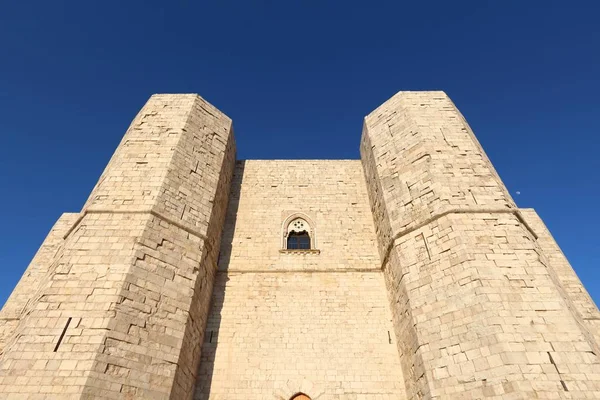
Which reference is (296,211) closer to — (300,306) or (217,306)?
(300,306)

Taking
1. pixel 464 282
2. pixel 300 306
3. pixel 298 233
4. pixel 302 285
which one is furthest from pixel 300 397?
pixel 298 233

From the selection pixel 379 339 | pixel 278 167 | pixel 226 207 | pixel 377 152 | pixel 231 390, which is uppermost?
pixel 278 167

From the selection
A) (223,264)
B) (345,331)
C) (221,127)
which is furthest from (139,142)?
(345,331)

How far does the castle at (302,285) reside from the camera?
17.5ft

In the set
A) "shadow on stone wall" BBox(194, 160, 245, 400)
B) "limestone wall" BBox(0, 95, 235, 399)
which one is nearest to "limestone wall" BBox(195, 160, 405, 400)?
"shadow on stone wall" BBox(194, 160, 245, 400)

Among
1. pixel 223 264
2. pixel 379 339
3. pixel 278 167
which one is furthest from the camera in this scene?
pixel 278 167

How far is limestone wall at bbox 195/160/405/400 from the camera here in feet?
22.4

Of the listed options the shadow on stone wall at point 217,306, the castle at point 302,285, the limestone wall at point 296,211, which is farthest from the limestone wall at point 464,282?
the shadow on stone wall at point 217,306

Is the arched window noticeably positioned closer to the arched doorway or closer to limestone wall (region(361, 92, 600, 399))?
limestone wall (region(361, 92, 600, 399))

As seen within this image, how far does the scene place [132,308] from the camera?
597cm

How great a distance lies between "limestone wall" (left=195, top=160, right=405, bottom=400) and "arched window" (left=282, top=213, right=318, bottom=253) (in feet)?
0.62

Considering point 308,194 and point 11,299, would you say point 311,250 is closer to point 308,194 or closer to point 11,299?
point 308,194

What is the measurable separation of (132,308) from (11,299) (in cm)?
638

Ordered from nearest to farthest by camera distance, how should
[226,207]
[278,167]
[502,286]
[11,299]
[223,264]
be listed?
[502,286], [223,264], [11,299], [226,207], [278,167]
